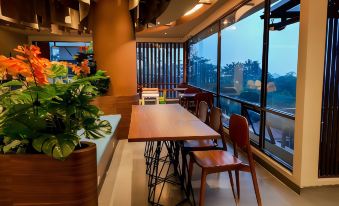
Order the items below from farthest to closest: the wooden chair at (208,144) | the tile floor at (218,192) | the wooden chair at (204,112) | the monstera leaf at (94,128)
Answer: the wooden chair at (204,112) < the wooden chair at (208,144) < the tile floor at (218,192) < the monstera leaf at (94,128)

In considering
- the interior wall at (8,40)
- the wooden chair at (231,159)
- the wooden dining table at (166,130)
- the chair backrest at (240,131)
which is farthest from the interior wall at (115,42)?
the interior wall at (8,40)

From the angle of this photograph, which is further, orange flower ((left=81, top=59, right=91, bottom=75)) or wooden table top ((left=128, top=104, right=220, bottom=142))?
wooden table top ((left=128, top=104, right=220, bottom=142))

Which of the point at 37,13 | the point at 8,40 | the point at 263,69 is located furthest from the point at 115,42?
the point at 8,40

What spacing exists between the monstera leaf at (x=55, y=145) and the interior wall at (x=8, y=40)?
903 cm

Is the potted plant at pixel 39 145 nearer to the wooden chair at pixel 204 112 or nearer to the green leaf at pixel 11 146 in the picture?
the green leaf at pixel 11 146

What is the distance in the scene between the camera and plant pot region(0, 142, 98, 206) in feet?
3.68

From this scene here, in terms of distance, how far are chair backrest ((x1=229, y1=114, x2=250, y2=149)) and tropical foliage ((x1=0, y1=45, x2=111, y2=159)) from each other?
5.25 ft

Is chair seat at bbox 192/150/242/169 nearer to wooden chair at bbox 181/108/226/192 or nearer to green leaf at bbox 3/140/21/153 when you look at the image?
wooden chair at bbox 181/108/226/192

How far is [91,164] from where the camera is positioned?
1.18m

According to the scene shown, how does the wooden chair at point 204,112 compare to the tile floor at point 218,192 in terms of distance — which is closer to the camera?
the tile floor at point 218,192

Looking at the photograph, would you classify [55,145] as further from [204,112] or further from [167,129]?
[204,112]

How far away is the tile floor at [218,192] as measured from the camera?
2879 millimetres

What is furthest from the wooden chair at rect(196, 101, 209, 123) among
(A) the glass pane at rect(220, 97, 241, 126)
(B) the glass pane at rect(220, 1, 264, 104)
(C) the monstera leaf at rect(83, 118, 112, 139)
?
(C) the monstera leaf at rect(83, 118, 112, 139)

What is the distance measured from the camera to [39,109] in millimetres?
1186
